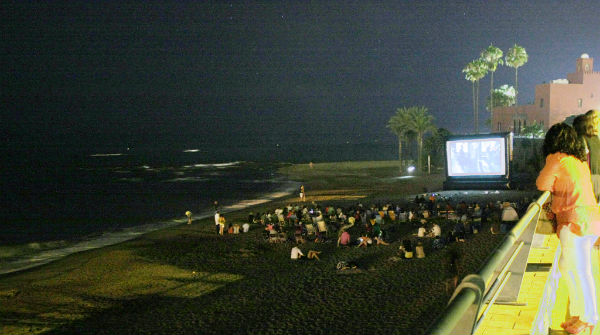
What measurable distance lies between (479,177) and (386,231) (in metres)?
12.2

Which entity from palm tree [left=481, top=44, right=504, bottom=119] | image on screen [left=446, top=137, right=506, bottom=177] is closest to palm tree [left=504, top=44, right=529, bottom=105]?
palm tree [left=481, top=44, right=504, bottom=119]

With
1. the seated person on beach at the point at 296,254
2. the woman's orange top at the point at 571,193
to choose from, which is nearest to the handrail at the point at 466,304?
the woman's orange top at the point at 571,193

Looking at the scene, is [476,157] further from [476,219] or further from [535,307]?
[535,307]

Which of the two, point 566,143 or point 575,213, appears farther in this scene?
point 566,143

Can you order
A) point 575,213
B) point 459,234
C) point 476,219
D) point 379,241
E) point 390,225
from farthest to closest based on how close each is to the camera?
point 390,225
point 476,219
point 379,241
point 459,234
point 575,213

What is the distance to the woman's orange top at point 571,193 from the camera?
3.65 meters

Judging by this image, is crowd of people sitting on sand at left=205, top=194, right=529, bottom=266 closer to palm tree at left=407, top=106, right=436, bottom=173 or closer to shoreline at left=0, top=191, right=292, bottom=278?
shoreline at left=0, top=191, right=292, bottom=278

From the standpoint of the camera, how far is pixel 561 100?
57.4m

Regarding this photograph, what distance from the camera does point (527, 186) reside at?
32.5 metres

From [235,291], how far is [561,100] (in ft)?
185

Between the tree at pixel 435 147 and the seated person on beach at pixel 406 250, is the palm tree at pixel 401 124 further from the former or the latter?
the seated person on beach at pixel 406 250

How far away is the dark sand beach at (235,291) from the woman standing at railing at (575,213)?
4.00 metres

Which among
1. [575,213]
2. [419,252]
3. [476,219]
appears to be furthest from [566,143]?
[476,219]

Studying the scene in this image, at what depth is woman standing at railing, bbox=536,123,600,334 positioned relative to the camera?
12.0 ft
